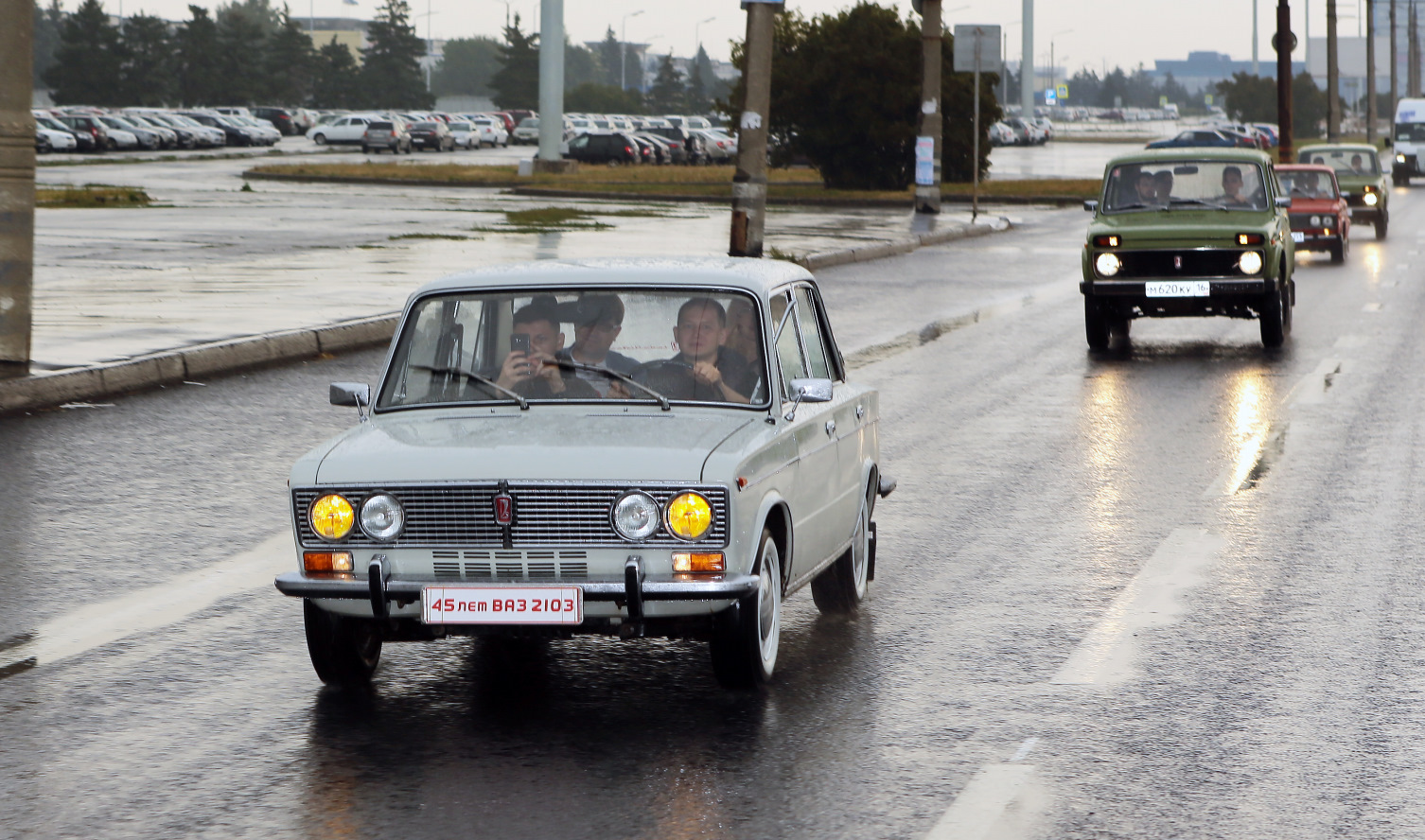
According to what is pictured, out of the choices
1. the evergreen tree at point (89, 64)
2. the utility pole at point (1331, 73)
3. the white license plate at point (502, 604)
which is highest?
the evergreen tree at point (89, 64)

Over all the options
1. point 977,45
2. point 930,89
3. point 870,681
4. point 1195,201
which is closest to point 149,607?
point 870,681

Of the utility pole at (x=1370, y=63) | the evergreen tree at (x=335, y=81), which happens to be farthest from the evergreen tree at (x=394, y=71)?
the utility pole at (x=1370, y=63)

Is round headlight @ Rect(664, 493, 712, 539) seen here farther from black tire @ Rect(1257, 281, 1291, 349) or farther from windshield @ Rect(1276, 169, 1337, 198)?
windshield @ Rect(1276, 169, 1337, 198)

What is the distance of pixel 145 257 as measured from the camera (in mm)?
24969

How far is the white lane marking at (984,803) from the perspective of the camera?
15.7 ft

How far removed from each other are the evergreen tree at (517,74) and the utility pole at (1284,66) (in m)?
98.8

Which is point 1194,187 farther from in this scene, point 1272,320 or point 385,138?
point 385,138

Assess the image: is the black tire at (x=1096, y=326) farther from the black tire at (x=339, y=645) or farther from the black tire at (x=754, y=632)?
the black tire at (x=339, y=645)

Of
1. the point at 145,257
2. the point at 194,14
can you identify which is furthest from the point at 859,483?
the point at 194,14

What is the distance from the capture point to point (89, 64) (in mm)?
118312

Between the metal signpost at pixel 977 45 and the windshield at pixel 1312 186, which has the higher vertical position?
the metal signpost at pixel 977 45

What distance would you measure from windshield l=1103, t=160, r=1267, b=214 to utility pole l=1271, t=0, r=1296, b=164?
2950 centimetres

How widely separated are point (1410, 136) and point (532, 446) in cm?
6340

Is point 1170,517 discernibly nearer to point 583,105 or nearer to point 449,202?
point 449,202
